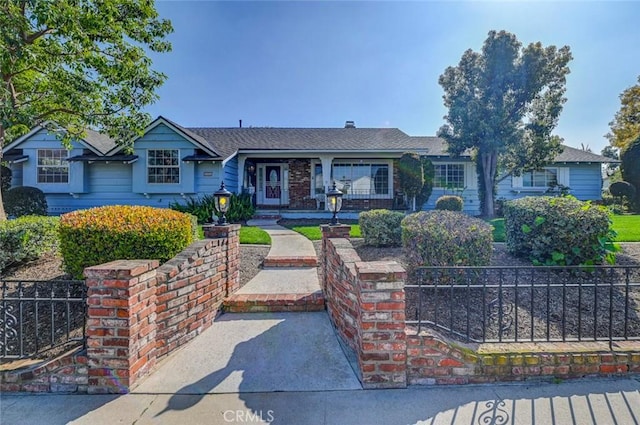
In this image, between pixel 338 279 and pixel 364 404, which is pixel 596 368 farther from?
pixel 338 279

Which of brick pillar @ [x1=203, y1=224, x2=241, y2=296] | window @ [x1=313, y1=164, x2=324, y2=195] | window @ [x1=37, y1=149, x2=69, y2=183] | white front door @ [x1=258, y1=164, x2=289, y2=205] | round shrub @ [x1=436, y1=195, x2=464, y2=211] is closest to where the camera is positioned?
brick pillar @ [x1=203, y1=224, x2=241, y2=296]

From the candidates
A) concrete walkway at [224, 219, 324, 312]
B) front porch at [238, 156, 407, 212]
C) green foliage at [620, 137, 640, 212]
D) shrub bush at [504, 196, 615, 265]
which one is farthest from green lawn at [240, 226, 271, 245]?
green foliage at [620, 137, 640, 212]

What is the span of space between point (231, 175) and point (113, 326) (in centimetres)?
1185

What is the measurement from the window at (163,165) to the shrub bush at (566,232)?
12384 mm

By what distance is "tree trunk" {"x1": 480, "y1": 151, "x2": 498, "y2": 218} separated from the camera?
13039 mm

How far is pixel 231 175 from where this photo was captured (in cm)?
1390

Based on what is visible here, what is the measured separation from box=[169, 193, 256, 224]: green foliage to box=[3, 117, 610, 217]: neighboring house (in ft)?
1.52

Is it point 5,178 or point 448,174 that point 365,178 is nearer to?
point 448,174

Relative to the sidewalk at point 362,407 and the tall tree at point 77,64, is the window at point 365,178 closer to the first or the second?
the tall tree at point 77,64

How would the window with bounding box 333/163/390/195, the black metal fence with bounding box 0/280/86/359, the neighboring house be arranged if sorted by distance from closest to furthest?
1. the black metal fence with bounding box 0/280/86/359
2. the neighboring house
3. the window with bounding box 333/163/390/195

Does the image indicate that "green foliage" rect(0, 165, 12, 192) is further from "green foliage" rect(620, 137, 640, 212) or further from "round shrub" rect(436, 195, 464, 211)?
"green foliage" rect(620, 137, 640, 212)

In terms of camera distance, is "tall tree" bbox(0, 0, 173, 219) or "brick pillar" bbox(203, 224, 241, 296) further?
"tall tree" bbox(0, 0, 173, 219)

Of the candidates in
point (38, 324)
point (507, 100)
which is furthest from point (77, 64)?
point (507, 100)

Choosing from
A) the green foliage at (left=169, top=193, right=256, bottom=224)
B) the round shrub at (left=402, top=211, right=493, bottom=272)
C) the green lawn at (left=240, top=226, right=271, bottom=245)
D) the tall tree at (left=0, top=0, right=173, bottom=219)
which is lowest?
the green lawn at (left=240, top=226, right=271, bottom=245)
